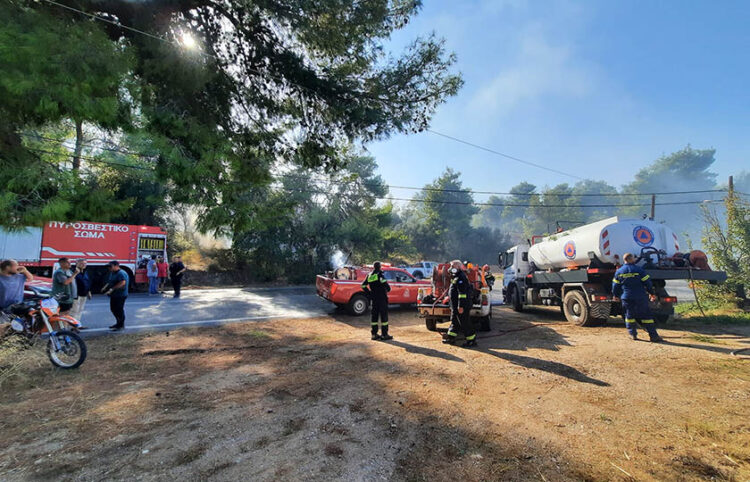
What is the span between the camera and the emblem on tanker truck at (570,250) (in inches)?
383

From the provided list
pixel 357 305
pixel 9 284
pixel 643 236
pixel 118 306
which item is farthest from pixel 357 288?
pixel 643 236

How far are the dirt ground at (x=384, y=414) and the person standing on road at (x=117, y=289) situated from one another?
1884 millimetres

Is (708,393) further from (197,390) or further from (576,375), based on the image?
(197,390)

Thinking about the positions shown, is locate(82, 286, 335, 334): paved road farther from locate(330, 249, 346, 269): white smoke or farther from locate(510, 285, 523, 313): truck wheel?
locate(330, 249, 346, 269): white smoke

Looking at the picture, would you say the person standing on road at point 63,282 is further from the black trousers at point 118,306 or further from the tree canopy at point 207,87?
the tree canopy at point 207,87

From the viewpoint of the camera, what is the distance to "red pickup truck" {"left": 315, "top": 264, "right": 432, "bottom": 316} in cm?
1108

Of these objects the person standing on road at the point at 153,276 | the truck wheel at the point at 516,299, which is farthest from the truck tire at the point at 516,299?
the person standing on road at the point at 153,276

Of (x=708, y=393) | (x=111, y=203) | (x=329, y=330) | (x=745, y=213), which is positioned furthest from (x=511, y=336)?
(x=745, y=213)

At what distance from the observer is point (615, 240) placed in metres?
8.62

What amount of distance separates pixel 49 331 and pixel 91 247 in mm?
12161

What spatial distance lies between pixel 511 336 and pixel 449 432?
5.13m

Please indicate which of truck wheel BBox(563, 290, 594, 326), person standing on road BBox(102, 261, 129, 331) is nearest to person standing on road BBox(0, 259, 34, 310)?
person standing on road BBox(102, 261, 129, 331)

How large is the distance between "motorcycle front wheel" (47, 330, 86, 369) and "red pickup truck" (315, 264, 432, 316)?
658cm

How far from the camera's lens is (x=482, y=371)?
5.11 m
